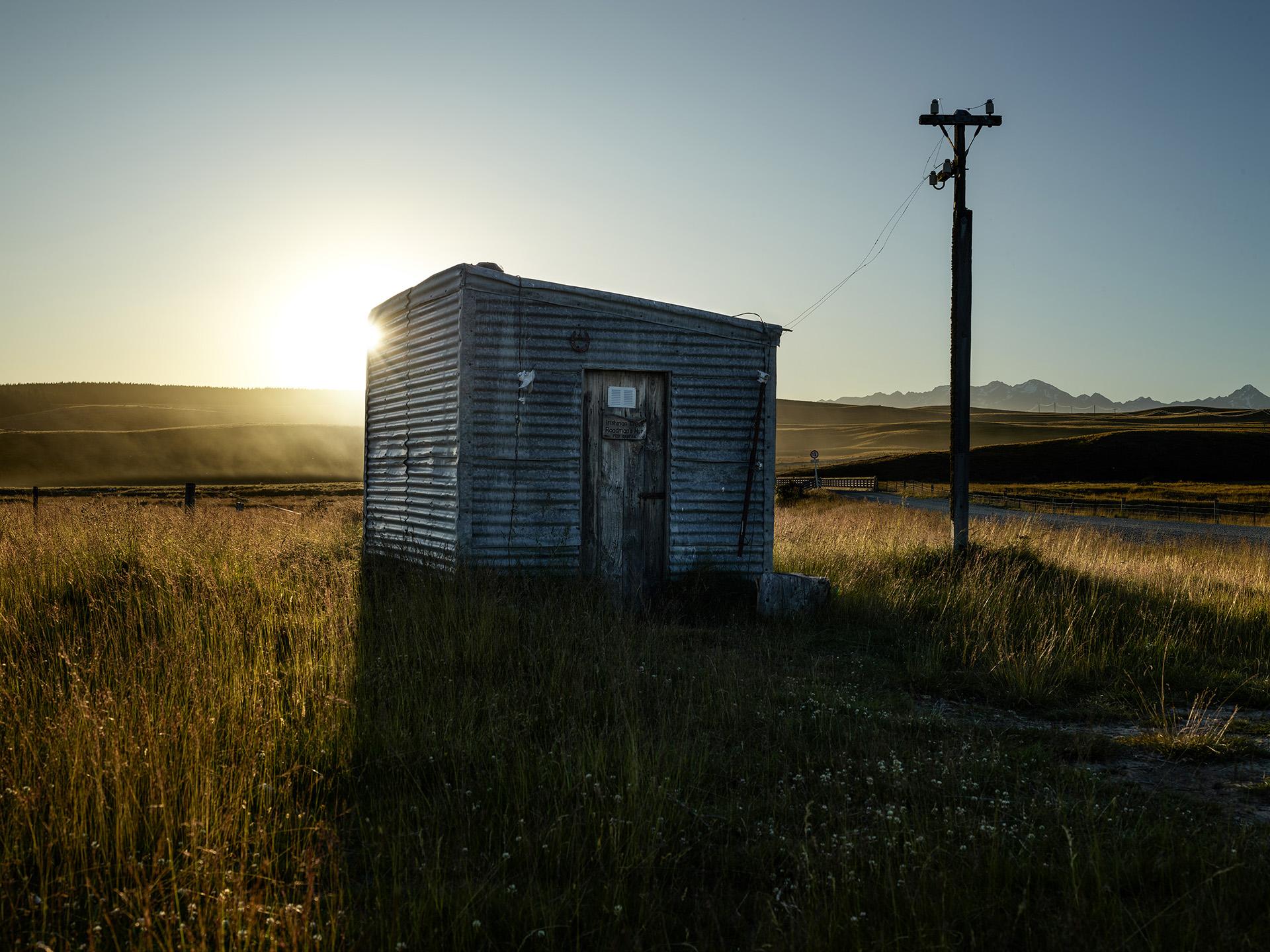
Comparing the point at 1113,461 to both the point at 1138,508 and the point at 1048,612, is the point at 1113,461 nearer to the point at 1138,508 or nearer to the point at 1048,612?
the point at 1138,508

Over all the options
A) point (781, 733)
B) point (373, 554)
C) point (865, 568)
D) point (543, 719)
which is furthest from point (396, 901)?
point (865, 568)

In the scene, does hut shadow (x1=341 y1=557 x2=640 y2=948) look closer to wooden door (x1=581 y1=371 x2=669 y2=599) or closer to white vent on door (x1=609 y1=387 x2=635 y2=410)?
wooden door (x1=581 y1=371 x2=669 y2=599)

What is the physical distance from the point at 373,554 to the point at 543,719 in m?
6.73

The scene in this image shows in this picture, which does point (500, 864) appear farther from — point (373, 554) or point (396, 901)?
point (373, 554)

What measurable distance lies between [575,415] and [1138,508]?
3028cm

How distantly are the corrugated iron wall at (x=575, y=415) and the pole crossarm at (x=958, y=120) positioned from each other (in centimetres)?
510

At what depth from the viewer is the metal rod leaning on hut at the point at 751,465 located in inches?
386

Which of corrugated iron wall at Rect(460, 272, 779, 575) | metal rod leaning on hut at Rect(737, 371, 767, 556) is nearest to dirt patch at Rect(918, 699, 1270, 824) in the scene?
metal rod leaning on hut at Rect(737, 371, 767, 556)

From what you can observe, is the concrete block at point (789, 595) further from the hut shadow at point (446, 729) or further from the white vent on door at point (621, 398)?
the white vent on door at point (621, 398)

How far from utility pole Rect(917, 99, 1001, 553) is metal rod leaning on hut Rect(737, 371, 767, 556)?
156 inches

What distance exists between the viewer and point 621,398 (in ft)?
31.1

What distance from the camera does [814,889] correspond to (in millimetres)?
3010

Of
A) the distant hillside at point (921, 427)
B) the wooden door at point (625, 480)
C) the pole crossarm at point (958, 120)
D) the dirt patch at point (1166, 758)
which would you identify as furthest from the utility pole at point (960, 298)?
Answer: the distant hillside at point (921, 427)

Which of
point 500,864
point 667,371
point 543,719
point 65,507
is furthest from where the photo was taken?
point 65,507
